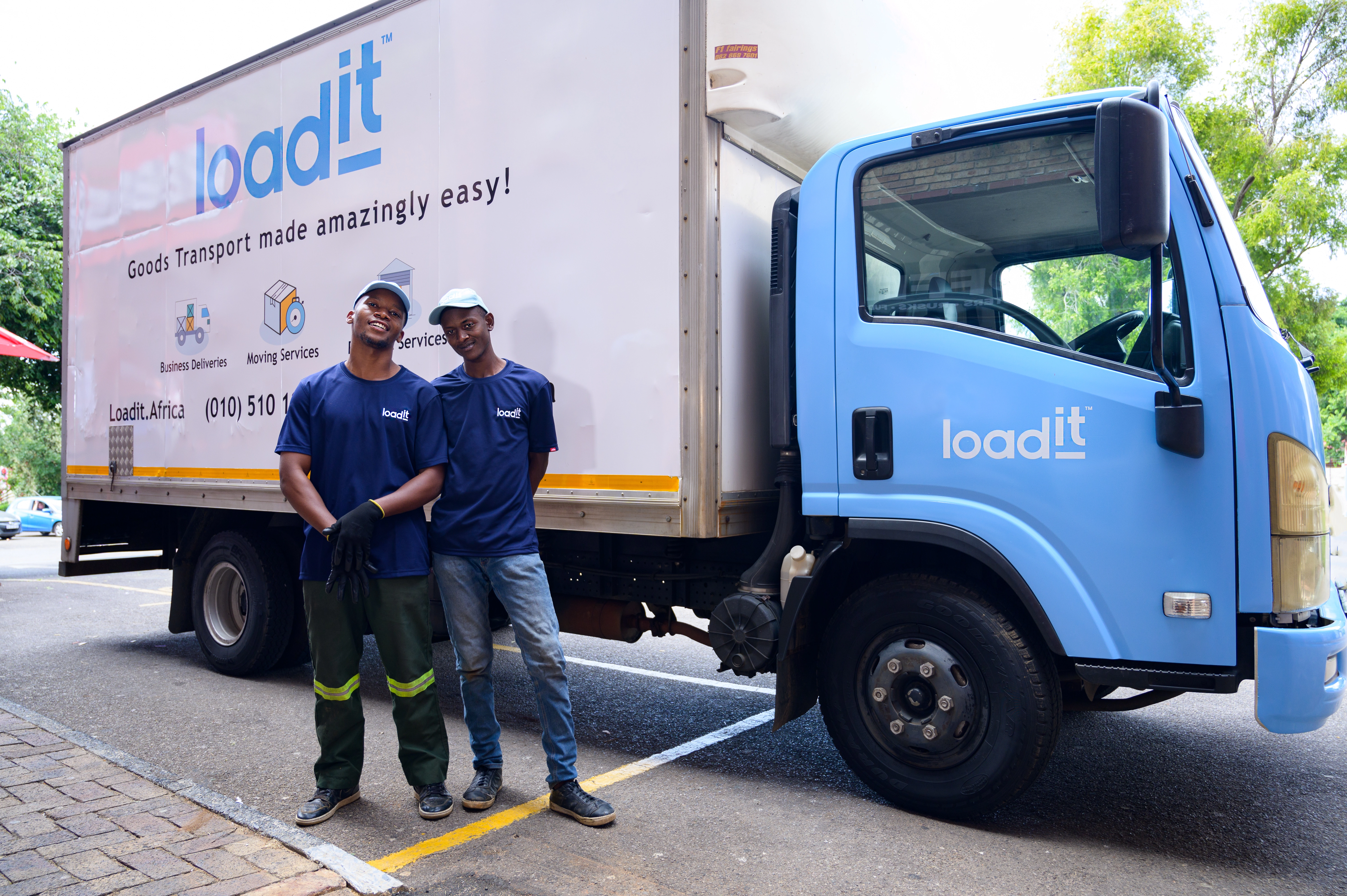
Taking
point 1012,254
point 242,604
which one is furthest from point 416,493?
point 242,604

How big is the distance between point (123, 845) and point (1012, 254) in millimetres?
3888

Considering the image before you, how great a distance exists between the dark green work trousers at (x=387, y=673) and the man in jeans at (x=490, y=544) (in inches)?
5.3

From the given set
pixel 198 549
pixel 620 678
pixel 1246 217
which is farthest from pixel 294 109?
pixel 1246 217

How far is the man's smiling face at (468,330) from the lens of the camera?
3637 mm

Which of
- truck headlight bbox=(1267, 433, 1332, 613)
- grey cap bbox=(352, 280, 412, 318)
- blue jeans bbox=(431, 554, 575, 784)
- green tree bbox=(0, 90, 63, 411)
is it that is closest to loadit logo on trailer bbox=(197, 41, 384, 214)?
grey cap bbox=(352, 280, 412, 318)

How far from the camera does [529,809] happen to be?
3.71 m

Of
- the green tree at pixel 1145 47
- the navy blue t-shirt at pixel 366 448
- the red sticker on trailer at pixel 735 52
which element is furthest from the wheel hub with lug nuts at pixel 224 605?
the green tree at pixel 1145 47

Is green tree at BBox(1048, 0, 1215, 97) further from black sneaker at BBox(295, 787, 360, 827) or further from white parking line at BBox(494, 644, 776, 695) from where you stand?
black sneaker at BBox(295, 787, 360, 827)

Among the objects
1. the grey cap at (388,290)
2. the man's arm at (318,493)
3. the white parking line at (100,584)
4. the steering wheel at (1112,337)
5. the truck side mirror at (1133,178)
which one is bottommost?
the white parking line at (100,584)

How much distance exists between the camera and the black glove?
3379 millimetres

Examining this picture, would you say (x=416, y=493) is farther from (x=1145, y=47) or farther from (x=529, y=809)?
(x=1145, y=47)

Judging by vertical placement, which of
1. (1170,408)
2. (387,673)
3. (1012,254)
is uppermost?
(1012,254)

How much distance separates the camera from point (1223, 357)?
3076 mm

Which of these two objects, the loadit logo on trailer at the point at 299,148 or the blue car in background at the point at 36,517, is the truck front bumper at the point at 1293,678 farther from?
the blue car in background at the point at 36,517
